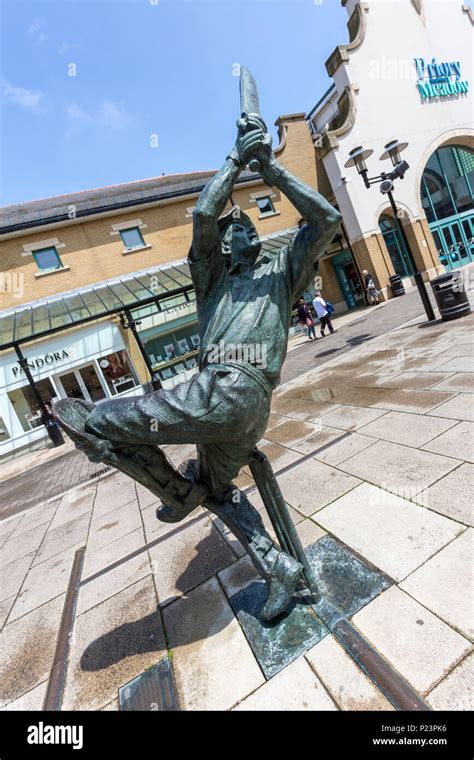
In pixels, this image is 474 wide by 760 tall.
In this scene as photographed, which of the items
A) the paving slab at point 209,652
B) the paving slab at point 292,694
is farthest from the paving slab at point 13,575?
the paving slab at point 292,694

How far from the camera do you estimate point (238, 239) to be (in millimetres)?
2057

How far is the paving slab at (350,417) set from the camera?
474cm

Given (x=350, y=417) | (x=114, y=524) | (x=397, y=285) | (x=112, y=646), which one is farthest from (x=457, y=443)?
(x=397, y=285)

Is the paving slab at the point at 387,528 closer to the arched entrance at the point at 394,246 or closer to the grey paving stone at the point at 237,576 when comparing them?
the grey paving stone at the point at 237,576

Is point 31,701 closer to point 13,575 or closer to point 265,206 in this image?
point 13,575

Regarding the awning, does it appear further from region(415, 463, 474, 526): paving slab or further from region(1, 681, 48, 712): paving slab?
region(415, 463, 474, 526): paving slab

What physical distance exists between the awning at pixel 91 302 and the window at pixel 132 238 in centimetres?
129

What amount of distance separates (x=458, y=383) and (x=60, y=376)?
48.1 feet

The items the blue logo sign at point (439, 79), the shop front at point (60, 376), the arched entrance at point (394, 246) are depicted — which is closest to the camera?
the shop front at point (60, 376)

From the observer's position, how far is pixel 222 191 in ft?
6.01

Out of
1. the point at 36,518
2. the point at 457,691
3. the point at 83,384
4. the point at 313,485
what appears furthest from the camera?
the point at 83,384

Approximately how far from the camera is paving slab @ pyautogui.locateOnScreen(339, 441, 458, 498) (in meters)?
3.00

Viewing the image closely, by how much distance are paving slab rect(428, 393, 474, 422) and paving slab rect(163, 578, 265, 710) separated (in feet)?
9.49
